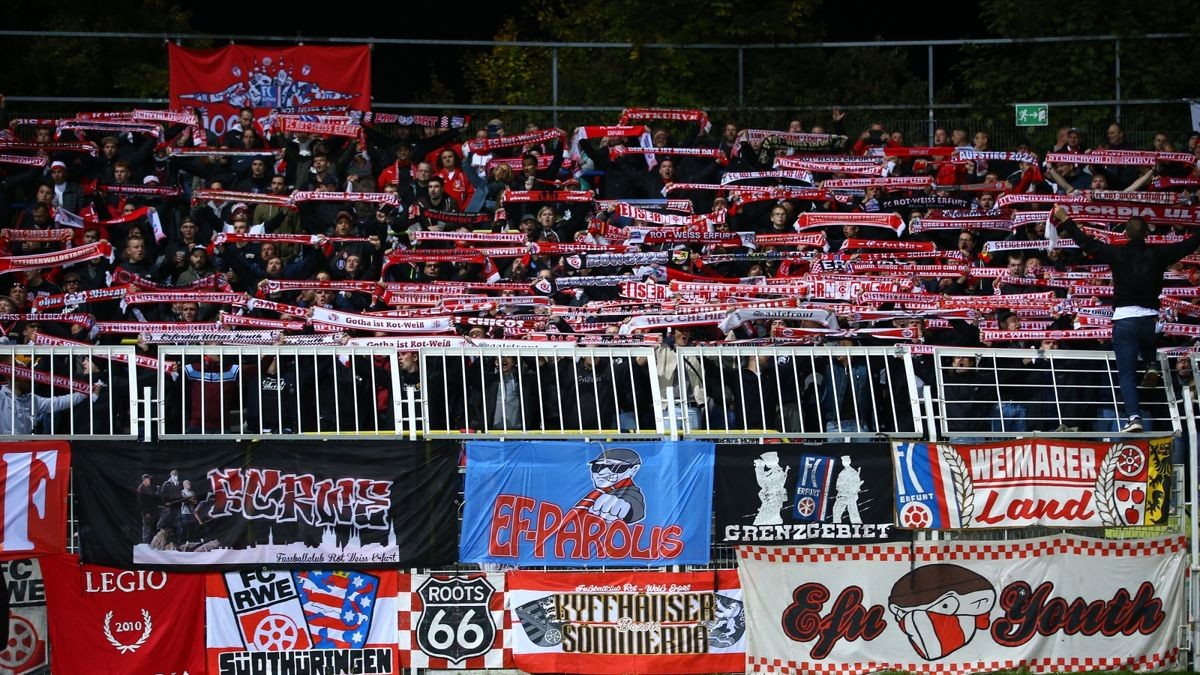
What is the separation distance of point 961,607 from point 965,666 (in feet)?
1.63

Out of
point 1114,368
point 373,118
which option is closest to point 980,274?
point 1114,368

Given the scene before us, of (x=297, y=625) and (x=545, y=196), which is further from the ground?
(x=545, y=196)

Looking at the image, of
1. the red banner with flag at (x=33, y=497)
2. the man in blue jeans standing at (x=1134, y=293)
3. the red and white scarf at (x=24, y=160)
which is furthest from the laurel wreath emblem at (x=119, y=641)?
the red and white scarf at (x=24, y=160)

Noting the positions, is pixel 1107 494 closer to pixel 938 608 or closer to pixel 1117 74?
pixel 938 608

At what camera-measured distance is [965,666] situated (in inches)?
496

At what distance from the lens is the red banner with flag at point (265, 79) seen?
22.7 metres

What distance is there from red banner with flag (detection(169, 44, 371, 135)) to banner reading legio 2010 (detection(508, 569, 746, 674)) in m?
12.5

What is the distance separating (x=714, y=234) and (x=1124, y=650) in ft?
29.0

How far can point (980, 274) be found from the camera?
19203 millimetres

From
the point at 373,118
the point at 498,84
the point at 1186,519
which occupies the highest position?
the point at 498,84

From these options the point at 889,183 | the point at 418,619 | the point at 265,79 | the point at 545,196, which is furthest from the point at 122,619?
the point at 889,183

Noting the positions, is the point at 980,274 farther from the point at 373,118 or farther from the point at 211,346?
the point at 211,346

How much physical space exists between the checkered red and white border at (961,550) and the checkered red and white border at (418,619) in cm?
205

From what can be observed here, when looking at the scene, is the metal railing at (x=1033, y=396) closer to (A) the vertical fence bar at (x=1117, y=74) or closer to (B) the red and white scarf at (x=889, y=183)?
(B) the red and white scarf at (x=889, y=183)
